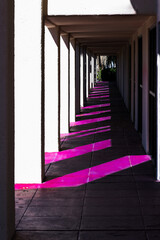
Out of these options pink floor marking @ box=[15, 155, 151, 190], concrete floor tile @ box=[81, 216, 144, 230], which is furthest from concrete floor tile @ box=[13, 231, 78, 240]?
pink floor marking @ box=[15, 155, 151, 190]

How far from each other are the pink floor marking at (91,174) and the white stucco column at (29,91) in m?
0.31

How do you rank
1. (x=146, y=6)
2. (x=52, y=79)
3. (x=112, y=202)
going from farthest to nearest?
(x=52, y=79), (x=146, y=6), (x=112, y=202)

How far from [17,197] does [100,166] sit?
110 inches

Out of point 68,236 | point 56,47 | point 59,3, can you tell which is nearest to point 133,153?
point 56,47

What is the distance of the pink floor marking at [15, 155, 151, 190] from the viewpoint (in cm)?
912

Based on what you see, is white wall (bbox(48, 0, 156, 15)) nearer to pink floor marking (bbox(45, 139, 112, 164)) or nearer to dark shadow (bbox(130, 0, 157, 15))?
dark shadow (bbox(130, 0, 157, 15))

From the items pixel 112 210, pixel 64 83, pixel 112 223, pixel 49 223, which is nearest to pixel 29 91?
pixel 112 210

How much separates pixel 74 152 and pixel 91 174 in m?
2.44

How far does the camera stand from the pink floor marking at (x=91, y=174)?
9117 millimetres

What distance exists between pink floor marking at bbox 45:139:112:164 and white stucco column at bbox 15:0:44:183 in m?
1.89

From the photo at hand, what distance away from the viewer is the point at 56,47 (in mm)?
12188

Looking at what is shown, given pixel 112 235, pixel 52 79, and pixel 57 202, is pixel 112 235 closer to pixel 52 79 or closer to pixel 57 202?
pixel 57 202

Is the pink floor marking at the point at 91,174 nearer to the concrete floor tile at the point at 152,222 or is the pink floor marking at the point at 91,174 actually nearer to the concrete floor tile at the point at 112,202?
the concrete floor tile at the point at 112,202

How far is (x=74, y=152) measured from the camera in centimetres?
1230
